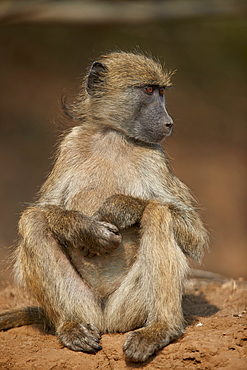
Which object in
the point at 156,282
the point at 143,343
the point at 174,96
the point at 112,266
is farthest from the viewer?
the point at 174,96

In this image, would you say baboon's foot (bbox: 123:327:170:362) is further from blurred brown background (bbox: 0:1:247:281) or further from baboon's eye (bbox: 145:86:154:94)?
blurred brown background (bbox: 0:1:247:281)

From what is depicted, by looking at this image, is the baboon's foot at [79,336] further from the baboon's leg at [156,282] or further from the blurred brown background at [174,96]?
the blurred brown background at [174,96]

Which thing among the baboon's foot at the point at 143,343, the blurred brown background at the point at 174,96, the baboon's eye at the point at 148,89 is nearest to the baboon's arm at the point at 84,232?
the baboon's foot at the point at 143,343

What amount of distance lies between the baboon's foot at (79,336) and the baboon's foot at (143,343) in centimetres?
27

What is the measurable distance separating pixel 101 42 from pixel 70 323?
11417mm

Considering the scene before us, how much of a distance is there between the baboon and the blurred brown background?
4.76 metres

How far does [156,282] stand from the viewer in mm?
4391

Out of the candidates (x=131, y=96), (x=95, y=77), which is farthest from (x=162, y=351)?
(x=95, y=77)

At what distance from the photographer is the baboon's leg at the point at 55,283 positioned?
15.1ft

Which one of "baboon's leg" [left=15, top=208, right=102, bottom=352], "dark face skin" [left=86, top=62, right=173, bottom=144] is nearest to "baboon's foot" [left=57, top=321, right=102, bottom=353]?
"baboon's leg" [left=15, top=208, right=102, bottom=352]

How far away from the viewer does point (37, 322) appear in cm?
528

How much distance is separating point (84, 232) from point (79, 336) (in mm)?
785

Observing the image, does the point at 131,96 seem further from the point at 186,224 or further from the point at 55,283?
the point at 55,283

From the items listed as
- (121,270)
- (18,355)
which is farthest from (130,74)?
(18,355)
